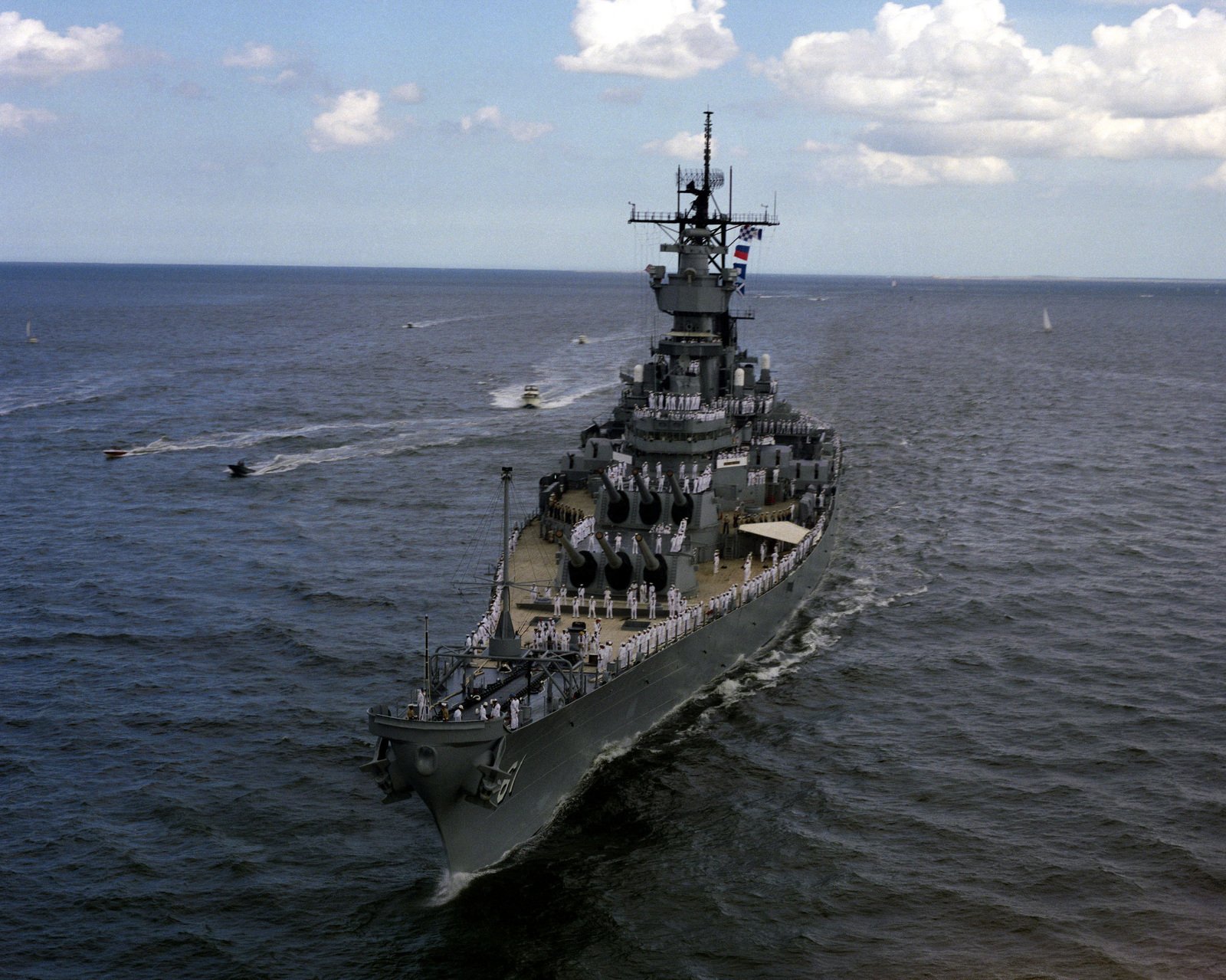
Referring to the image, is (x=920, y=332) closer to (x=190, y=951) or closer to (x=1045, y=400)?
(x=1045, y=400)

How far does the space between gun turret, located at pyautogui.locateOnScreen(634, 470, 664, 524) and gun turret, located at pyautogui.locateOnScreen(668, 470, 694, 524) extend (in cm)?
58

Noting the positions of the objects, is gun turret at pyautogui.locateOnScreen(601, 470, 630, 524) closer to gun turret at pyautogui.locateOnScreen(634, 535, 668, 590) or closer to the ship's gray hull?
gun turret at pyautogui.locateOnScreen(634, 535, 668, 590)

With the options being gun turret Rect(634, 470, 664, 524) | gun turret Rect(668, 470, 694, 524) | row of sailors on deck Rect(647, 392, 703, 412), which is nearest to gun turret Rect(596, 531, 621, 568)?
gun turret Rect(634, 470, 664, 524)

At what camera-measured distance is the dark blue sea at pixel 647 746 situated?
26.6 metres

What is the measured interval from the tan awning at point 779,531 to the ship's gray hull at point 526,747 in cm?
574

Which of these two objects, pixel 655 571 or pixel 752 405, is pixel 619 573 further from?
pixel 752 405

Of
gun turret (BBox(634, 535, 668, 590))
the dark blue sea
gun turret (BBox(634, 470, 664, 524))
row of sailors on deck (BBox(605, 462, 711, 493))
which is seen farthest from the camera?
row of sailors on deck (BBox(605, 462, 711, 493))

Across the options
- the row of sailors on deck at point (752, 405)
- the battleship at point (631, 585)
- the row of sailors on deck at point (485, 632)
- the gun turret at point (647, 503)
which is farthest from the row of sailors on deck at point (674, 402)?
the row of sailors on deck at point (485, 632)

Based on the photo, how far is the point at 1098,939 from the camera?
2634cm

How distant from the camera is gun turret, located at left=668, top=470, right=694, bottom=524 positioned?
42312mm

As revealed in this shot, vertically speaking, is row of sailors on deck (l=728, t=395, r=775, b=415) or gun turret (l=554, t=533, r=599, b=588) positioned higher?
row of sailors on deck (l=728, t=395, r=775, b=415)

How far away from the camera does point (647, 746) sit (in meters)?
35.9

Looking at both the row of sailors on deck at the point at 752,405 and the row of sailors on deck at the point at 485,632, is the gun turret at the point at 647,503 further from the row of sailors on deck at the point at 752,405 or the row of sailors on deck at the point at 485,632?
the row of sailors on deck at the point at 752,405

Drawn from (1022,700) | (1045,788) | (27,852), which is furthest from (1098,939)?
(27,852)
